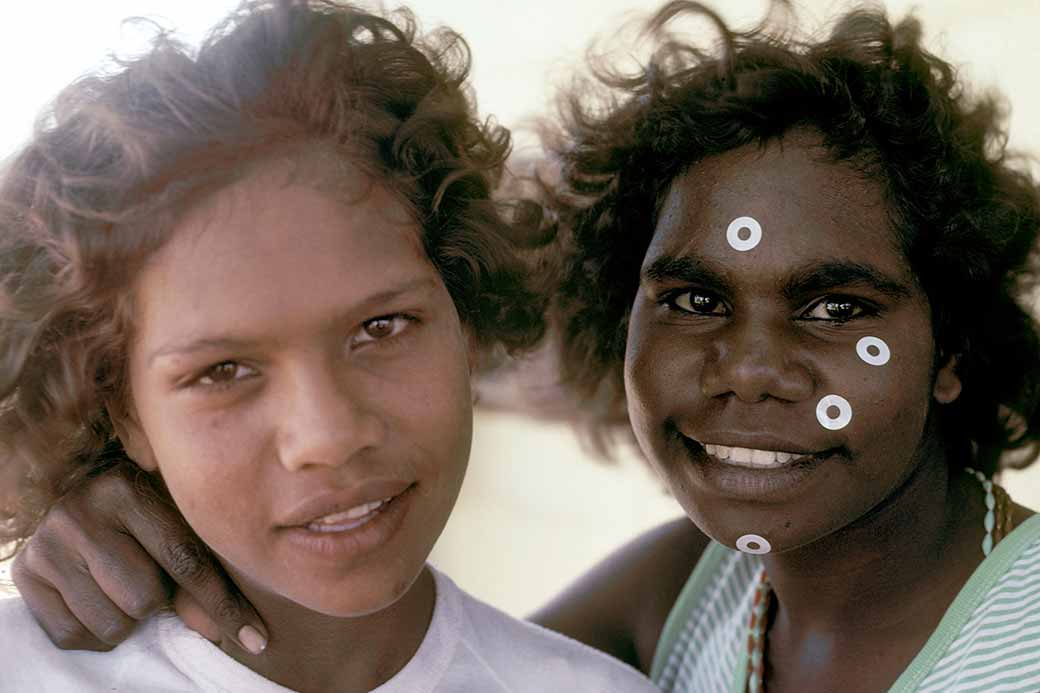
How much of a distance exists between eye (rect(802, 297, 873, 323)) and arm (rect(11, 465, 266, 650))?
2.75 ft

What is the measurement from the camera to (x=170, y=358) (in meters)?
1.38

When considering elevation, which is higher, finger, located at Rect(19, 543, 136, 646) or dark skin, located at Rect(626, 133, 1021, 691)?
dark skin, located at Rect(626, 133, 1021, 691)

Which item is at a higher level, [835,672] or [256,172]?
[256,172]

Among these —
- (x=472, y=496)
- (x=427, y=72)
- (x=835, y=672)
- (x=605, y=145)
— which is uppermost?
(x=427, y=72)

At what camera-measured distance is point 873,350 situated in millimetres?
1635

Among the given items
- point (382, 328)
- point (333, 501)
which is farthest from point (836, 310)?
point (333, 501)

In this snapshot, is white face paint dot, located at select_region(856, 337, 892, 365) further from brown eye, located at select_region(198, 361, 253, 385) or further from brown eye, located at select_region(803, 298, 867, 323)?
brown eye, located at select_region(198, 361, 253, 385)

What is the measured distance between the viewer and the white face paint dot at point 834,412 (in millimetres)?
1606

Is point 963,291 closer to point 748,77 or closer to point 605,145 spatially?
point 748,77

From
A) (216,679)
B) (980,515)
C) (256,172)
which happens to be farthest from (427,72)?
(980,515)

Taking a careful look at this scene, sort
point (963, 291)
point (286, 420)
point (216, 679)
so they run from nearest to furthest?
point (286, 420)
point (216, 679)
point (963, 291)

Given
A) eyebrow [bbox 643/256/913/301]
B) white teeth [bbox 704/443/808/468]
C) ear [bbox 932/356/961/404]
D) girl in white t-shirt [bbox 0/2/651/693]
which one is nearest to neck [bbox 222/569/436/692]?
girl in white t-shirt [bbox 0/2/651/693]

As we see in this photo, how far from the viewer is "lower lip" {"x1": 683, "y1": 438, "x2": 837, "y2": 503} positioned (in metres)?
1.63

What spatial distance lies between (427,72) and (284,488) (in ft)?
2.01
